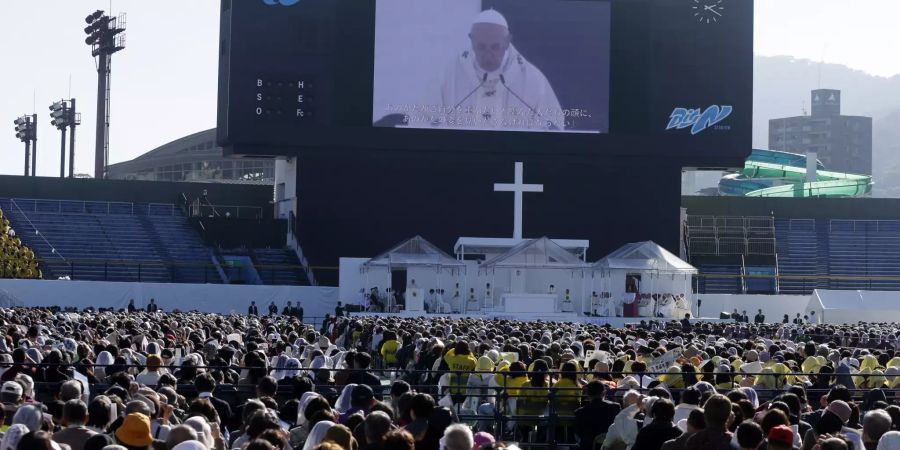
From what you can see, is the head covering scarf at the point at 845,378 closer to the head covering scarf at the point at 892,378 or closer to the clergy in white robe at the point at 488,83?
the head covering scarf at the point at 892,378

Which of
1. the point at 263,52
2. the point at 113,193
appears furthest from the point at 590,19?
the point at 113,193

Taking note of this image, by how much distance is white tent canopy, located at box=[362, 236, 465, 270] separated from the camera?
56.0 m

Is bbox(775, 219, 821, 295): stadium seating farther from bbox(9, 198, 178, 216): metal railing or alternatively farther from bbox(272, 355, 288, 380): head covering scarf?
bbox(272, 355, 288, 380): head covering scarf

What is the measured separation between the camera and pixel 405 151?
63500 mm

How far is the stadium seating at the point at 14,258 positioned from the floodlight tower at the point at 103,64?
21396 millimetres

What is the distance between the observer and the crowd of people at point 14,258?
5897 cm

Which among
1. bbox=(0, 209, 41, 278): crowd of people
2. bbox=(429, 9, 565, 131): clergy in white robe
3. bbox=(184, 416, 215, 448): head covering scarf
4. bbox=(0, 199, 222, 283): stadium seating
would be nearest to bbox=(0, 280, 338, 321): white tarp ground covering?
bbox=(0, 209, 41, 278): crowd of people

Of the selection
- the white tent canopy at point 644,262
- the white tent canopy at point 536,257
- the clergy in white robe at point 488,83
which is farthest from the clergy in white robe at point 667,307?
the clergy in white robe at point 488,83

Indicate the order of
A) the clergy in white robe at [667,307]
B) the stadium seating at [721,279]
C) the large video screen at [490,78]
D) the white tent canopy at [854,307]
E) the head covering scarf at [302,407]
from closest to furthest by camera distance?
the head covering scarf at [302,407] < the white tent canopy at [854,307] < the clergy in white robe at [667,307] < the large video screen at [490,78] < the stadium seating at [721,279]

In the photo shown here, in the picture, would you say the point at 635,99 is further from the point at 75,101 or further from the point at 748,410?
the point at 748,410

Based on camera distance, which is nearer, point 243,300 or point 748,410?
point 748,410

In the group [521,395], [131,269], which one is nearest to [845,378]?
[521,395]

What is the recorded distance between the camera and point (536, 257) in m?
55.2

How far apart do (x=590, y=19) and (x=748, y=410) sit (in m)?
51.7
